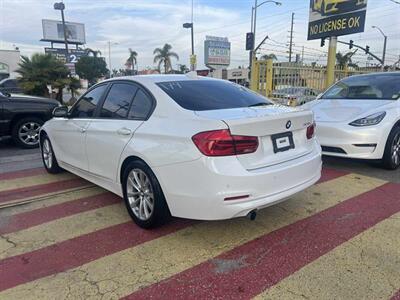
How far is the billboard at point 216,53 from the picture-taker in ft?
67.8

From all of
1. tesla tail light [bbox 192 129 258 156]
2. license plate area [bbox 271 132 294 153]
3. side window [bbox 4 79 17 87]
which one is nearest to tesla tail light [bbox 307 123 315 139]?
license plate area [bbox 271 132 294 153]

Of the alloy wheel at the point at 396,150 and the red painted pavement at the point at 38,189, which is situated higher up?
the alloy wheel at the point at 396,150

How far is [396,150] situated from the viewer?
5.82 meters

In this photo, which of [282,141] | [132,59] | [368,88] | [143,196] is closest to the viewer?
[282,141]

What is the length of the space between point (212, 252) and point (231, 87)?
201 cm

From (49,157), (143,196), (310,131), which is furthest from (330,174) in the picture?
(49,157)

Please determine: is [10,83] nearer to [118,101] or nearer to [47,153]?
[47,153]

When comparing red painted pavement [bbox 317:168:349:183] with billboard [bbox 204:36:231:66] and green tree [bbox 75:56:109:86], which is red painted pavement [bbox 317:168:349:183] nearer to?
billboard [bbox 204:36:231:66]

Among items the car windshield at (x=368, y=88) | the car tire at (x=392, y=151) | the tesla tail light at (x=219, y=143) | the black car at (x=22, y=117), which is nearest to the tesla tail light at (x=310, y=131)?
the tesla tail light at (x=219, y=143)

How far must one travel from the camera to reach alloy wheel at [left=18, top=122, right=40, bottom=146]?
8.05m

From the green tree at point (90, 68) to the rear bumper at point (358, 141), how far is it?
54665mm

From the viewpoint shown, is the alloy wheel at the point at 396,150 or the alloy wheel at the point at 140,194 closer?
the alloy wheel at the point at 140,194

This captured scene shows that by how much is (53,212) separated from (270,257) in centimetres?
261

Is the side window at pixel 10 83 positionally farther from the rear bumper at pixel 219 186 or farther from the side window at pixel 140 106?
the rear bumper at pixel 219 186
